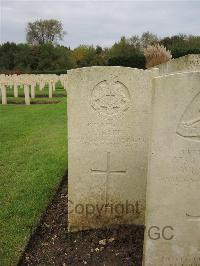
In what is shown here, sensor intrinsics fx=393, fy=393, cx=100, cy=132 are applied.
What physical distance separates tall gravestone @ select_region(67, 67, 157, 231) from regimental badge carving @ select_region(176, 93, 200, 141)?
1.21 metres

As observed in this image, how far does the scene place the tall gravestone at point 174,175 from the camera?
2924 millimetres

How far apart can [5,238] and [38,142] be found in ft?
15.9

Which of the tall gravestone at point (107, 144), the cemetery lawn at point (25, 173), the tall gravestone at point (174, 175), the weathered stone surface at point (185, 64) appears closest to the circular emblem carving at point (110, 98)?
the tall gravestone at point (107, 144)

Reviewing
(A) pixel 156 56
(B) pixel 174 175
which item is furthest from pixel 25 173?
(A) pixel 156 56

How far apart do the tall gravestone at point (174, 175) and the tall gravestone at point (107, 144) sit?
113 cm

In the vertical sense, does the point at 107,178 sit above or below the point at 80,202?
above

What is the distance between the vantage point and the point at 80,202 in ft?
14.6

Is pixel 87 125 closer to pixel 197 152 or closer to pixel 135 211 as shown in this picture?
pixel 135 211

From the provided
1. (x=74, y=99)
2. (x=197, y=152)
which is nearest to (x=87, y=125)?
(x=74, y=99)

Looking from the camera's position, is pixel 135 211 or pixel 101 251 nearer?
pixel 101 251

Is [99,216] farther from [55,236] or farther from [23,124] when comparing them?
[23,124]

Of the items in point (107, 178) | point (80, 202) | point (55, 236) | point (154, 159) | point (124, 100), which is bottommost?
point (55, 236)

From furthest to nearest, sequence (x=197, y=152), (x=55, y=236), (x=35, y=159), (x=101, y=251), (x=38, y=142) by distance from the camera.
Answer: (x=38, y=142) < (x=35, y=159) < (x=55, y=236) < (x=101, y=251) < (x=197, y=152)

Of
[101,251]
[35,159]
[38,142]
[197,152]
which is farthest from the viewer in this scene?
[38,142]
